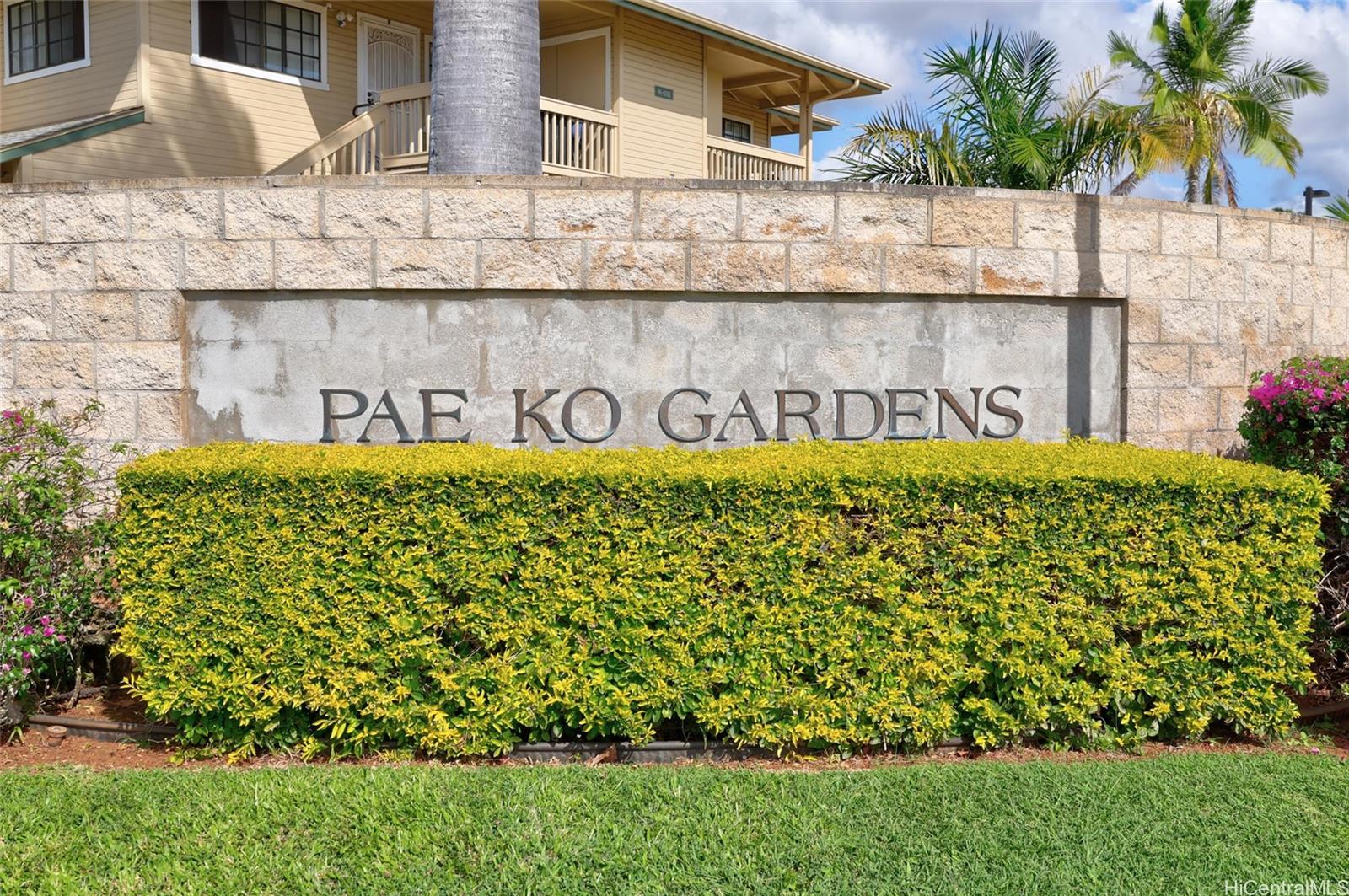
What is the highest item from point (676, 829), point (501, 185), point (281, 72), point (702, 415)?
point (281, 72)

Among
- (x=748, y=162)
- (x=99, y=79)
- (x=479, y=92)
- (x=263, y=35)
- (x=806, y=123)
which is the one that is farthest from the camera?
(x=806, y=123)

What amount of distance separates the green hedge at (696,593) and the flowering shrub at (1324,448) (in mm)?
581

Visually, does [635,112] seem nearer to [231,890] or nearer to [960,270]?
[960,270]

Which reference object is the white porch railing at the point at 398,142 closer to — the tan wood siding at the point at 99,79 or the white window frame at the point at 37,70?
the tan wood siding at the point at 99,79

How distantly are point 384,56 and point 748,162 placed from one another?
639cm

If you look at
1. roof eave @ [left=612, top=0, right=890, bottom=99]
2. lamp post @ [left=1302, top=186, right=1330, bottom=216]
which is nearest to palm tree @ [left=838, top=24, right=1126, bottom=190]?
roof eave @ [left=612, top=0, right=890, bottom=99]

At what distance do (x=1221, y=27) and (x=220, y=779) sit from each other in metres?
28.2

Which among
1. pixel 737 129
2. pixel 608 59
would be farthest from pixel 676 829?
pixel 737 129

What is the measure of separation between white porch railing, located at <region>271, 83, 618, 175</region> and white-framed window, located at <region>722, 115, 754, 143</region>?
7113 millimetres

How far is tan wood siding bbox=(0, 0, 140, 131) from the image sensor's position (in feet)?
45.5

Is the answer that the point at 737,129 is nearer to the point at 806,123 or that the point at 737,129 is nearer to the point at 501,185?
the point at 806,123

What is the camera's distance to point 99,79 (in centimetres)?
1427

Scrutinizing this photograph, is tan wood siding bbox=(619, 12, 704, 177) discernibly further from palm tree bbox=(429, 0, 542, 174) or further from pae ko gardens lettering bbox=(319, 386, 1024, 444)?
pae ko gardens lettering bbox=(319, 386, 1024, 444)

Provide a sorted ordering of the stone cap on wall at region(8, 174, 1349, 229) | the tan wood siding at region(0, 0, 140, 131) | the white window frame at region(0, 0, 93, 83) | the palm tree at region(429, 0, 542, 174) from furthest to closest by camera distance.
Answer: the white window frame at region(0, 0, 93, 83) → the tan wood siding at region(0, 0, 140, 131) → the palm tree at region(429, 0, 542, 174) → the stone cap on wall at region(8, 174, 1349, 229)
